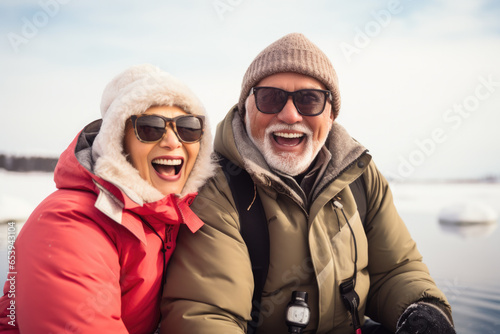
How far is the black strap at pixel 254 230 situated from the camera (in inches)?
91.8

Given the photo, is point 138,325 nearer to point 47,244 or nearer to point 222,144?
point 47,244

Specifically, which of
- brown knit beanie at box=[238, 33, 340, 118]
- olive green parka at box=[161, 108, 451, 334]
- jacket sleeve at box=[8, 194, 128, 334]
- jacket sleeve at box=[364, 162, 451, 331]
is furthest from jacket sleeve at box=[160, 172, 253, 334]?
jacket sleeve at box=[364, 162, 451, 331]

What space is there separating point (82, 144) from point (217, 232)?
85cm

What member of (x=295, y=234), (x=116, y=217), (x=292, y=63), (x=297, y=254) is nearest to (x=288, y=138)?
(x=292, y=63)

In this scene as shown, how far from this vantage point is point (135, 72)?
214 cm

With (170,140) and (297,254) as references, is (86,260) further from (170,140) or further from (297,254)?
(297,254)

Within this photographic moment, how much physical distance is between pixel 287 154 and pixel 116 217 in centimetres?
122

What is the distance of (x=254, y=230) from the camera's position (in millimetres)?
2369

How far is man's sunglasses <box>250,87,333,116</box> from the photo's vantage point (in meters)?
2.61

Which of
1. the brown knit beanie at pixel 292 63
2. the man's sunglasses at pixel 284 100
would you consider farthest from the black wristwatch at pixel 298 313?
the brown knit beanie at pixel 292 63

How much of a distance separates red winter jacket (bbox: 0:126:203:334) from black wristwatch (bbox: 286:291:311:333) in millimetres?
726

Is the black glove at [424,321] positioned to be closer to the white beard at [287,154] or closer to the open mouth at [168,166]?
the white beard at [287,154]

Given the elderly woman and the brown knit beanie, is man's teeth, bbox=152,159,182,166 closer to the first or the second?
the elderly woman

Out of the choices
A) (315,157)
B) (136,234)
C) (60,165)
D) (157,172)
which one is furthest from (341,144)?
(60,165)
